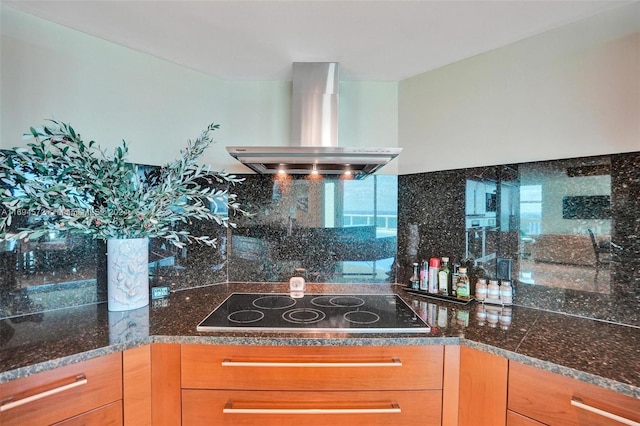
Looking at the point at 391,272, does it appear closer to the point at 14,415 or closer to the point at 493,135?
the point at 493,135

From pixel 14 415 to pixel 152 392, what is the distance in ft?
1.11

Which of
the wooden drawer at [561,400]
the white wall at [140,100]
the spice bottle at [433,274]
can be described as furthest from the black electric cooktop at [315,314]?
the white wall at [140,100]

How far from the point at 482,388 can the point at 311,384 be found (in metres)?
0.58

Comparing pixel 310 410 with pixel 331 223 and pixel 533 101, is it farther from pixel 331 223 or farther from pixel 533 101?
pixel 533 101

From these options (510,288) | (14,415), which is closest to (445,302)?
(510,288)

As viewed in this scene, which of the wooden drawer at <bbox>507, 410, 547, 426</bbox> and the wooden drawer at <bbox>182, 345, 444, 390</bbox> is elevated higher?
the wooden drawer at <bbox>182, 345, 444, 390</bbox>

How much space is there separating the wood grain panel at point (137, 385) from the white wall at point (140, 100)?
92 centimetres

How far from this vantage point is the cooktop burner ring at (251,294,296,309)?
1347 mm

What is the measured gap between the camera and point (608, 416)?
0.74 m

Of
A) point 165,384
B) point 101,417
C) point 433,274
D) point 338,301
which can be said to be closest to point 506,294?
point 433,274

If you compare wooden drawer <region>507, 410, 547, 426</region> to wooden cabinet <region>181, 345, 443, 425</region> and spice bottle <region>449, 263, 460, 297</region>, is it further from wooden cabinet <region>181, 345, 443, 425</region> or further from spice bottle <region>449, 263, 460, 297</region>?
spice bottle <region>449, 263, 460, 297</region>

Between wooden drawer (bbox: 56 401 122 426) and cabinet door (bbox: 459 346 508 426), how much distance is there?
1.17 m

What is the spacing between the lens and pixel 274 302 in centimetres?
141

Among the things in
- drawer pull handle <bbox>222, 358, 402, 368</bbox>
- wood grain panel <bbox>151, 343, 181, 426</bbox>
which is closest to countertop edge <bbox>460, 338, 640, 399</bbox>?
drawer pull handle <bbox>222, 358, 402, 368</bbox>
